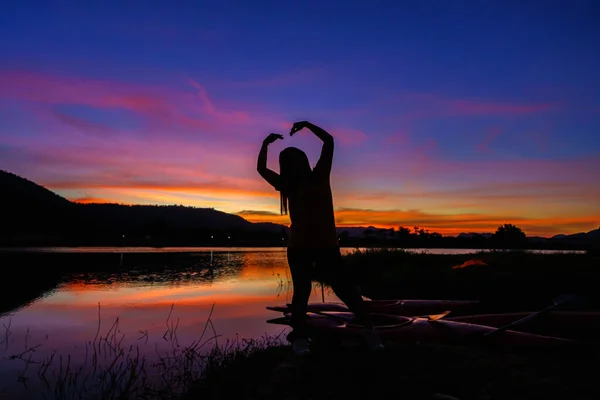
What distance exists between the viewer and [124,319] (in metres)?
13.8

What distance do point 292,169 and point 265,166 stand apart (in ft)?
1.69

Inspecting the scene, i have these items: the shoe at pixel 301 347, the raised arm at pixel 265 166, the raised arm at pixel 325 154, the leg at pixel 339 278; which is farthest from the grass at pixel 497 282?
the raised arm at pixel 265 166

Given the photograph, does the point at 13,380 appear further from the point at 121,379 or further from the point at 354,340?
the point at 354,340

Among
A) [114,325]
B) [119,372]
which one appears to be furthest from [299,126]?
[114,325]

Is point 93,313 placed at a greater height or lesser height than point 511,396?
lesser

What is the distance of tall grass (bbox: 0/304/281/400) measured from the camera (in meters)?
6.39

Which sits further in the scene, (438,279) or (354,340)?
(438,279)

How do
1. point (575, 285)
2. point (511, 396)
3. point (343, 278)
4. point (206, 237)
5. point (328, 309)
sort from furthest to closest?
point (206, 237), point (575, 285), point (328, 309), point (343, 278), point (511, 396)

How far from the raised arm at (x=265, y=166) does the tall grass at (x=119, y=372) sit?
353cm

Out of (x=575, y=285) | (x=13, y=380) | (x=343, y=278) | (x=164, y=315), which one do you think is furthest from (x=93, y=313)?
(x=575, y=285)

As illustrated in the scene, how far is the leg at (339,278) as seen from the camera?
498cm

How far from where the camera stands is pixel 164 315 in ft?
48.0

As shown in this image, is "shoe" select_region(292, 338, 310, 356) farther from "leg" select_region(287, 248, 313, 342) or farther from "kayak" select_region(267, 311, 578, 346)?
"kayak" select_region(267, 311, 578, 346)

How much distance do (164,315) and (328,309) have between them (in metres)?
7.20
